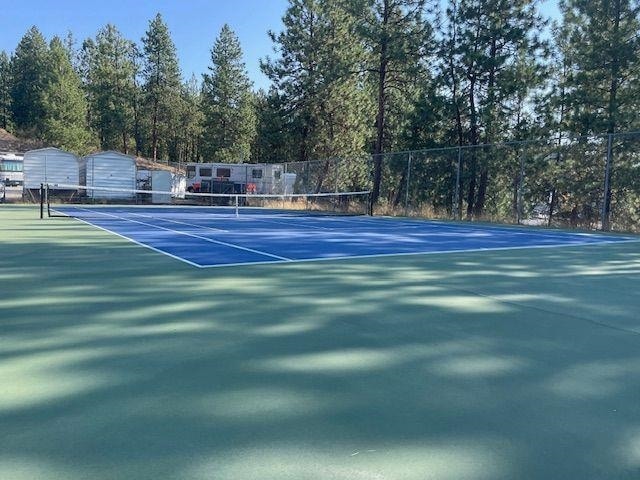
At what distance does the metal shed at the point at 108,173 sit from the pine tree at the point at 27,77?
2692 cm

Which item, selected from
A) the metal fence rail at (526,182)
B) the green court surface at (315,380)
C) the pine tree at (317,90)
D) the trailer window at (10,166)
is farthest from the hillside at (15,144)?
the green court surface at (315,380)

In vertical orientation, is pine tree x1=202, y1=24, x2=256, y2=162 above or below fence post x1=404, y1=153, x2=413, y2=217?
above

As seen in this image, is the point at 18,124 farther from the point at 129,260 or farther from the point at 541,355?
the point at 541,355

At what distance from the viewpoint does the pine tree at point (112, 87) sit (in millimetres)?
54531

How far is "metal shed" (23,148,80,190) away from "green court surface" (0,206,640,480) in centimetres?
2912

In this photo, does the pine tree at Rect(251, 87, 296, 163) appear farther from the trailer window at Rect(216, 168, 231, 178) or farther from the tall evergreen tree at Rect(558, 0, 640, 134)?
the tall evergreen tree at Rect(558, 0, 640, 134)

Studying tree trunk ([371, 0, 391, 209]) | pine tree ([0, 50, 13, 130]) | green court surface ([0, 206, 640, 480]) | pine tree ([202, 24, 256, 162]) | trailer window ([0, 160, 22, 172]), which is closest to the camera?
green court surface ([0, 206, 640, 480])

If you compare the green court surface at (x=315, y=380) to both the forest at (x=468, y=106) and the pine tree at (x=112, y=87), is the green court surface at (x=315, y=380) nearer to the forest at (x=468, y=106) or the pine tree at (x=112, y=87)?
the forest at (x=468, y=106)

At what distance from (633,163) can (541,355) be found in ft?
45.5

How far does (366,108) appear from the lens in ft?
111

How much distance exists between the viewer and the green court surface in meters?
1.95

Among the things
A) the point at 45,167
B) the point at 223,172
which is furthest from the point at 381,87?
the point at 45,167

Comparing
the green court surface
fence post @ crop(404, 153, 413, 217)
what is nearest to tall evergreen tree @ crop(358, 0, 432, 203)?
→ fence post @ crop(404, 153, 413, 217)

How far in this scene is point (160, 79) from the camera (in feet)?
182
